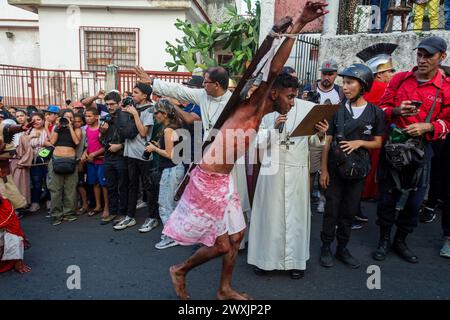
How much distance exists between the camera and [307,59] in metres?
7.74

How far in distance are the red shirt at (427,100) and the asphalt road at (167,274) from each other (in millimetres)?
1412

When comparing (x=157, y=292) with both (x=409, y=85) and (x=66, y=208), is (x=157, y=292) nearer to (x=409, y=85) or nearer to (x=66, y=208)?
(x=66, y=208)

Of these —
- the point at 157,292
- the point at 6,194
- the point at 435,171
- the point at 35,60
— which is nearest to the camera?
the point at 157,292

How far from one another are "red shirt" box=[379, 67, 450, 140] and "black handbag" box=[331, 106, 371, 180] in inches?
23.3

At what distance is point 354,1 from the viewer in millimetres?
7824

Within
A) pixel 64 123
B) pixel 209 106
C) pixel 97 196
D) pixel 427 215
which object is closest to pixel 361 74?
pixel 209 106

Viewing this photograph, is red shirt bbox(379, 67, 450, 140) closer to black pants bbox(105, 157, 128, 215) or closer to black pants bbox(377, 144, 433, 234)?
black pants bbox(377, 144, 433, 234)

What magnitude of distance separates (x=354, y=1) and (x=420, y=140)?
17.0ft

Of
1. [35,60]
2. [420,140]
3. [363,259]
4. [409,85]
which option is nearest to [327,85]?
[409,85]

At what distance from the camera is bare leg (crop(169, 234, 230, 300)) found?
118 inches

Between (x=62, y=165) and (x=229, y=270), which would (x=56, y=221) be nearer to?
(x=62, y=165)

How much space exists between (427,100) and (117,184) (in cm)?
401

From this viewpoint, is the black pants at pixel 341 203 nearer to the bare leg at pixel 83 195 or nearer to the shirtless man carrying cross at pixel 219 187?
the shirtless man carrying cross at pixel 219 187

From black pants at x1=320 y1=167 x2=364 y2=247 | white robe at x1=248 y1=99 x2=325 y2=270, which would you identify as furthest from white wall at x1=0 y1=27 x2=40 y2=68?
black pants at x1=320 y1=167 x2=364 y2=247
